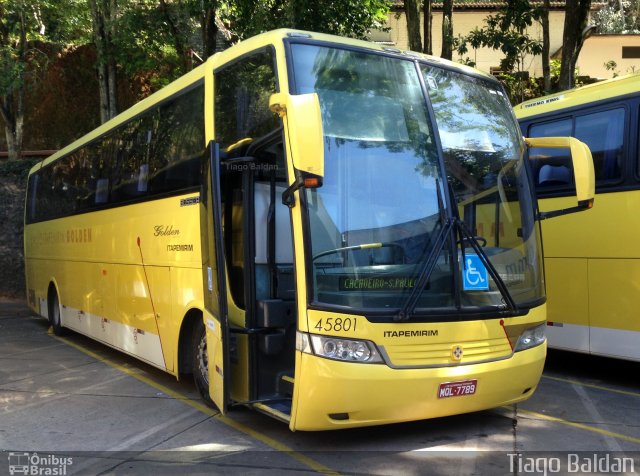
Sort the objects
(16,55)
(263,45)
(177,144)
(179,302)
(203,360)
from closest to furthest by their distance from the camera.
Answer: (263,45) < (203,360) < (179,302) < (177,144) < (16,55)

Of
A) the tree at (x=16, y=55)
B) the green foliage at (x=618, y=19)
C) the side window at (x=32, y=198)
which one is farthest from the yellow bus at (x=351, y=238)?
the green foliage at (x=618, y=19)

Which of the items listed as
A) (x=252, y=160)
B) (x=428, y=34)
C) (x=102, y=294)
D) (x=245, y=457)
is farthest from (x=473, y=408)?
(x=428, y=34)

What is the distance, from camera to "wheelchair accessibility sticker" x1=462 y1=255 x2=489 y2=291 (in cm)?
510

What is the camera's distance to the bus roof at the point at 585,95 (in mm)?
7551

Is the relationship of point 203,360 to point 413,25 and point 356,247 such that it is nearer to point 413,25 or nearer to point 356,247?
point 356,247

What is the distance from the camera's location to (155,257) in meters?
7.57

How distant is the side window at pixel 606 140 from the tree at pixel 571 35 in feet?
19.7

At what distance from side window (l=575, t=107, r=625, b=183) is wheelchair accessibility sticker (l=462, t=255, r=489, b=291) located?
3222 mm

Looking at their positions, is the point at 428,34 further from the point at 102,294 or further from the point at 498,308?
the point at 498,308

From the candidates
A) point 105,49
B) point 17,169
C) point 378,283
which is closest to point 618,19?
point 105,49

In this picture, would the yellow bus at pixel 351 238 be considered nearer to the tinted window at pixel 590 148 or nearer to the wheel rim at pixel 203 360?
the wheel rim at pixel 203 360

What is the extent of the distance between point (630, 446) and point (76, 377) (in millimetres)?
6651

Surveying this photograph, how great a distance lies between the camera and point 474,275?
5.14 meters

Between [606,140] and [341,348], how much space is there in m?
4.82
